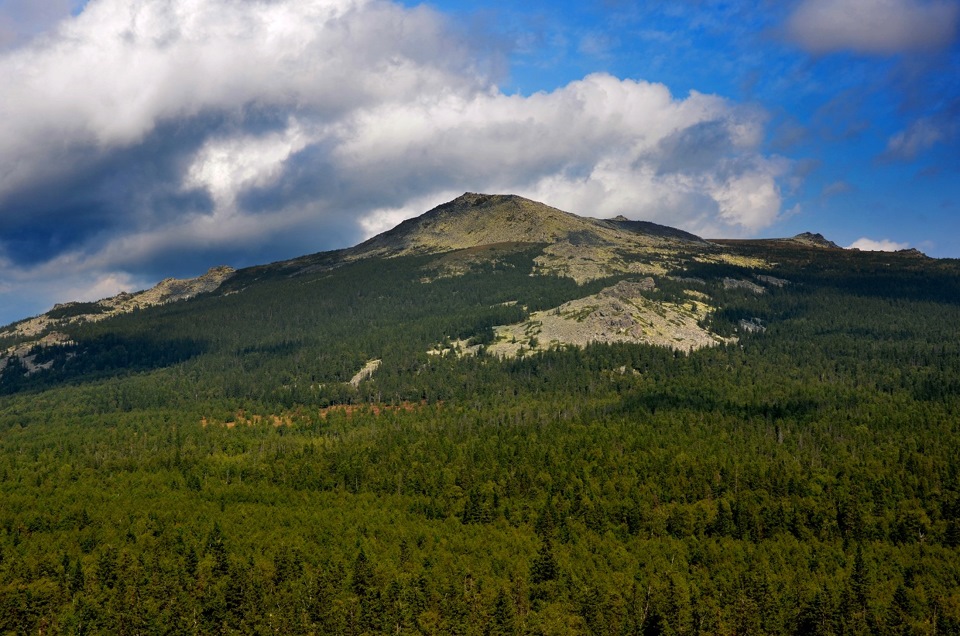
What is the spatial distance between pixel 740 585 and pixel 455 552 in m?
48.9

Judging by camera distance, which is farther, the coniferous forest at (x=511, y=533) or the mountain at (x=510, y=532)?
the mountain at (x=510, y=532)

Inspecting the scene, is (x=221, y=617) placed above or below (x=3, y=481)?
below

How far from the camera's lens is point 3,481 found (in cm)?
17362

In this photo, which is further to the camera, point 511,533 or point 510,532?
point 510,532

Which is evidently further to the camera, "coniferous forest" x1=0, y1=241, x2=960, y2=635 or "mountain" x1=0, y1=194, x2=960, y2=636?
"mountain" x1=0, y1=194, x2=960, y2=636

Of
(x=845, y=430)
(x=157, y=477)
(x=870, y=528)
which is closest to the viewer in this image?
(x=870, y=528)

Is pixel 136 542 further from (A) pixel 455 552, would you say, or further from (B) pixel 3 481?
(B) pixel 3 481

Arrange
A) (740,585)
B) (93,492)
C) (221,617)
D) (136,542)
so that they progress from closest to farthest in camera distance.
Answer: (221,617)
(740,585)
(136,542)
(93,492)

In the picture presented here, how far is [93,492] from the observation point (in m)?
158

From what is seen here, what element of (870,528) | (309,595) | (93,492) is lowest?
(870,528)

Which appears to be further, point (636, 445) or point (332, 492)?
point (636, 445)

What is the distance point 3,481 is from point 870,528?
197 meters

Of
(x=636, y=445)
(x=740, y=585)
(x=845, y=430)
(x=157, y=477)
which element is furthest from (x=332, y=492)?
(x=845, y=430)

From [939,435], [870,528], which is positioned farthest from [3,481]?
[939,435]
